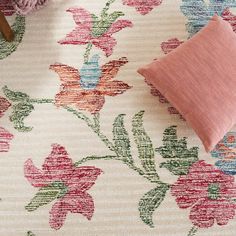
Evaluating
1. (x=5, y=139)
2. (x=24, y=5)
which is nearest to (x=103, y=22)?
(x=24, y=5)

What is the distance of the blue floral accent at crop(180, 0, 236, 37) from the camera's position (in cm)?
154

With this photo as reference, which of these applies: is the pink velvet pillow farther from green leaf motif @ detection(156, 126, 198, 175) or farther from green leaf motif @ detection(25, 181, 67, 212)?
green leaf motif @ detection(25, 181, 67, 212)

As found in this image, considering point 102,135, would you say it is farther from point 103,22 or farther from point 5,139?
point 103,22

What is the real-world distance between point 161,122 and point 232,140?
0.23 metres

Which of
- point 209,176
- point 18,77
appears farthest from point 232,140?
point 18,77

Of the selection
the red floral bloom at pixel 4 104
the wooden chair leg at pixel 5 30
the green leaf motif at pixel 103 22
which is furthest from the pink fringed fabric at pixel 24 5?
the red floral bloom at pixel 4 104

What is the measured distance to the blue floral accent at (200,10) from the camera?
60.7 inches

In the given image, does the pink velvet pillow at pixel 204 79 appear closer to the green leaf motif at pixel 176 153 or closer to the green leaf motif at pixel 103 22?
the green leaf motif at pixel 176 153

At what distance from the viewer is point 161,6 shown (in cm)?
157

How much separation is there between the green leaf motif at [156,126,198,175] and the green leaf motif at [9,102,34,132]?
437mm

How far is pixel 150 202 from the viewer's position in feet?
4.39

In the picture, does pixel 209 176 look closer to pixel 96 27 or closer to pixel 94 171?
pixel 94 171

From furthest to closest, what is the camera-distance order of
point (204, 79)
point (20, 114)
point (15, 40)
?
point (15, 40) < point (20, 114) < point (204, 79)

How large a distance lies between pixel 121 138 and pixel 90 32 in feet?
1.33
